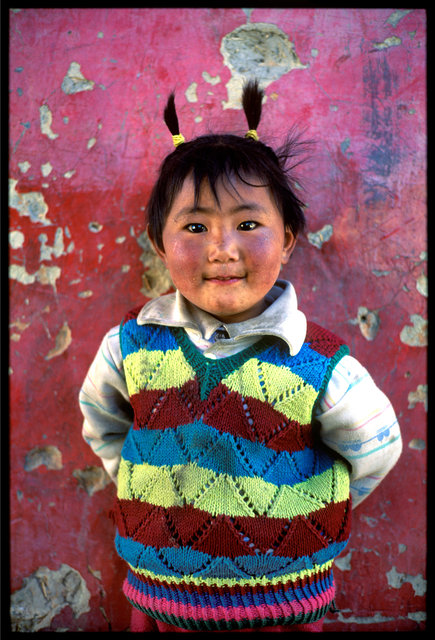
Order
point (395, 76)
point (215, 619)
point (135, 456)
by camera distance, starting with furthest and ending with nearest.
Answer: point (395, 76), point (135, 456), point (215, 619)

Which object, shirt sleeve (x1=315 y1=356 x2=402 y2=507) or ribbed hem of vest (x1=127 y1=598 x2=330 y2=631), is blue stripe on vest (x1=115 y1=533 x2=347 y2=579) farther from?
shirt sleeve (x1=315 y1=356 x2=402 y2=507)

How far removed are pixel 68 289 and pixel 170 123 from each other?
0.53 meters

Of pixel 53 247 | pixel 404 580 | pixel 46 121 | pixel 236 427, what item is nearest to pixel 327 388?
pixel 236 427

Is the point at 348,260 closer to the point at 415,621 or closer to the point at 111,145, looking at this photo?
the point at 111,145

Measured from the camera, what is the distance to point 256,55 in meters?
1.31

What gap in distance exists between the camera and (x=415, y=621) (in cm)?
134

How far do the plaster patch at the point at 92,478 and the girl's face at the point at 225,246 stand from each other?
65cm

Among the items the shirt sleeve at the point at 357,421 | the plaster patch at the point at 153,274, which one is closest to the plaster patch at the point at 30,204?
the plaster patch at the point at 153,274

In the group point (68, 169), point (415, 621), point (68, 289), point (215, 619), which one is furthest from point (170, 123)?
point (415, 621)

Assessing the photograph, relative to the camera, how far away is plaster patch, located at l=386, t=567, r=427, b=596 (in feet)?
4.36

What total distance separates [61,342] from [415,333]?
0.98 meters

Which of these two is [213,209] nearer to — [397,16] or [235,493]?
[235,493]

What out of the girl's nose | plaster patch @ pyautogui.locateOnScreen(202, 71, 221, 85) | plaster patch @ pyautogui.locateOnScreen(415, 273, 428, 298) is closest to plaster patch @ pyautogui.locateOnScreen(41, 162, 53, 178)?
plaster patch @ pyautogui.locateOnScreen(202, 71, 221, 85)

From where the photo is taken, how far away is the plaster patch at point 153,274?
134 centimetres
